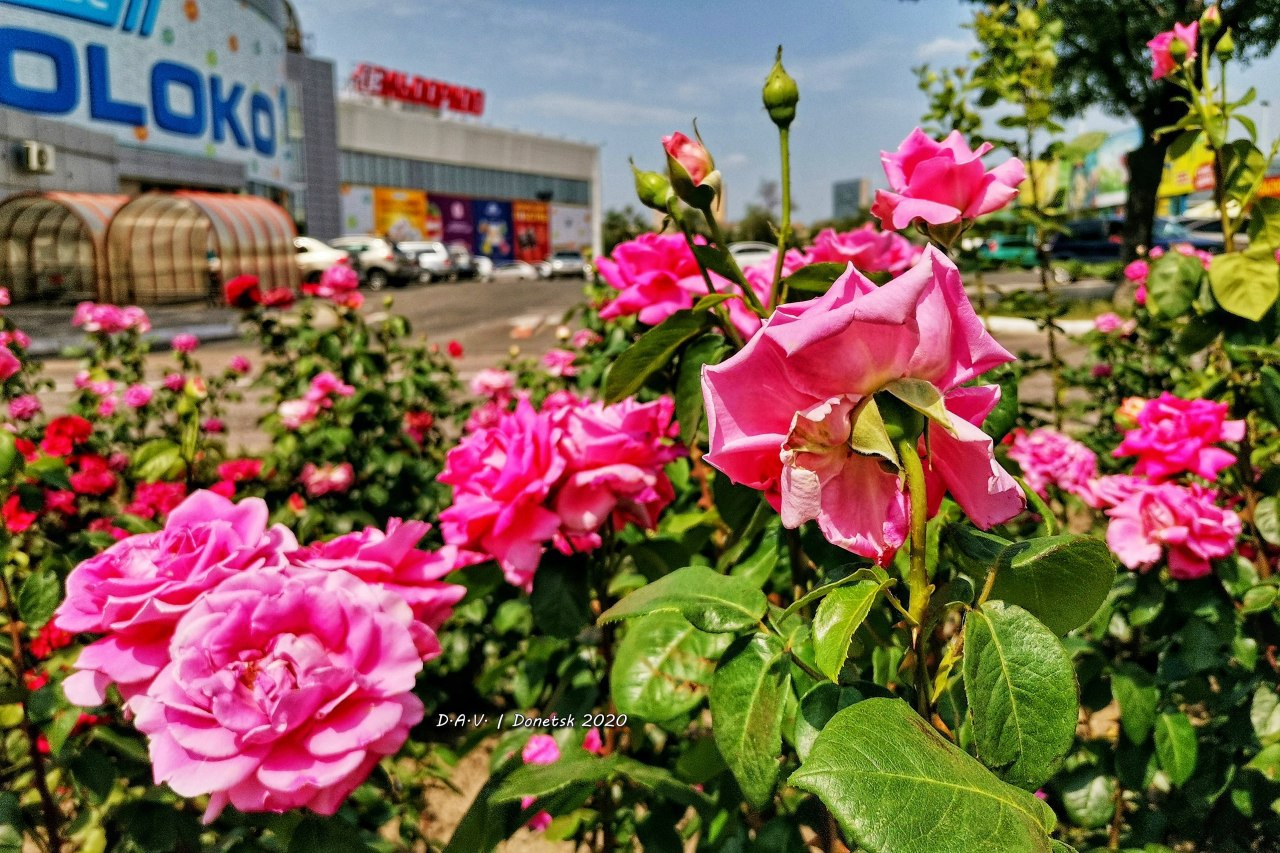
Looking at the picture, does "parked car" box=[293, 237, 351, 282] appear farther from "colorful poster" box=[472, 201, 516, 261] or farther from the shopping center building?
"colorful poster" box=[472, 201, 516, 261]

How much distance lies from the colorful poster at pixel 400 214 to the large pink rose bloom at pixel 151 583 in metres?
31.5

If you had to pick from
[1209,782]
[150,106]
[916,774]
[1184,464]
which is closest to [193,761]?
[916,774]

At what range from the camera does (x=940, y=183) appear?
0.70 m

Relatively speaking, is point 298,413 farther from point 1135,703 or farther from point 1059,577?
point 1059,577

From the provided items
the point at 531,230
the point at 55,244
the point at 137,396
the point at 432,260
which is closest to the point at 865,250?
the point at 137,396

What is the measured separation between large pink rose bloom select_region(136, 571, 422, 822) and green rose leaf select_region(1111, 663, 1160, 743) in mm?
932

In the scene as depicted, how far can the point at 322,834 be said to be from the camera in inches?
29.3

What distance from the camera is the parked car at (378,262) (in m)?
20.2

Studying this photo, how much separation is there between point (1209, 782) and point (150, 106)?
1940cm

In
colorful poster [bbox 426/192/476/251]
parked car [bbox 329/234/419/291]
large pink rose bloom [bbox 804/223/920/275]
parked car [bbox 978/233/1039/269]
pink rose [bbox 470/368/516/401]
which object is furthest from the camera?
colorful poster [bbox 426/192/476/251]

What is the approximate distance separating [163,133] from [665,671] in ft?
64.2

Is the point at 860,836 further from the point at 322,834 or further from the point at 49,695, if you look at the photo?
the point at 49,695

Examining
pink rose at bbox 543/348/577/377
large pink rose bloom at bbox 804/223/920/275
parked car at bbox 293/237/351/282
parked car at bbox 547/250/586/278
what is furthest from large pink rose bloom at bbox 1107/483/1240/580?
parked car at bbox 547/250/586/278

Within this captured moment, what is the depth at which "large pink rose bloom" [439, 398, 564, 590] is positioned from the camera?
0.88m
